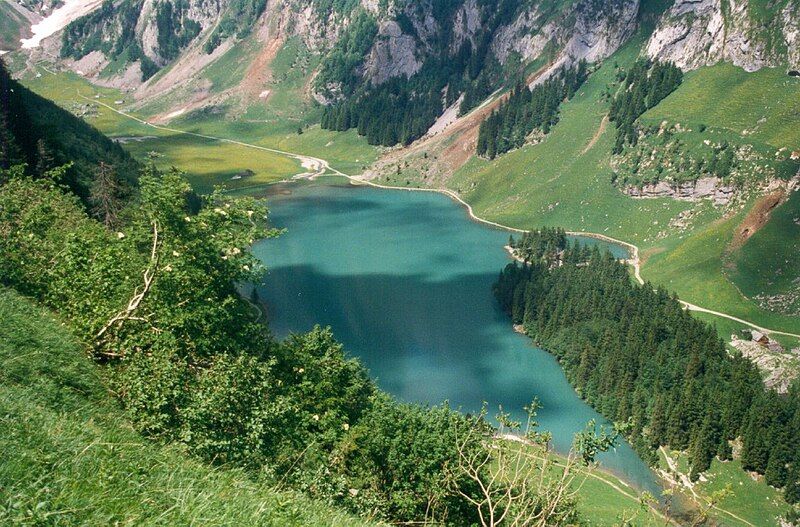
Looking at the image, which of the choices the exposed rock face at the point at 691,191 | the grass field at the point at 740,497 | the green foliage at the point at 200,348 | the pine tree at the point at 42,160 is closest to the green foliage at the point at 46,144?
the pine tree at the point at 42,160

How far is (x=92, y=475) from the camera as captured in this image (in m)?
9.47

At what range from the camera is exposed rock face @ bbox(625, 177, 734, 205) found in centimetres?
13525

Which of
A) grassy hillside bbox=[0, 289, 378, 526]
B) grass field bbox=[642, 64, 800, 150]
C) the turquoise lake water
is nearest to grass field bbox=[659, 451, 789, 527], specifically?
the turquoise lake water

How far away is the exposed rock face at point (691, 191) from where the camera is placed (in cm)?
13525

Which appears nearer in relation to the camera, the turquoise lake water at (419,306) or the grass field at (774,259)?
the turquoise lake water at (419,306)

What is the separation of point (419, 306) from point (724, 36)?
119417mm

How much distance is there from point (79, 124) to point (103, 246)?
120035 mm

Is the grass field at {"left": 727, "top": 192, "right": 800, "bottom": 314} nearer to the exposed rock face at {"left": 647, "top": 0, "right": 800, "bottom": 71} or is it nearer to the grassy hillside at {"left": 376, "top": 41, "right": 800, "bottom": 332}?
the grassy hillside at {"left": 376, "top": 41, "right": 800, "bottom": 332}

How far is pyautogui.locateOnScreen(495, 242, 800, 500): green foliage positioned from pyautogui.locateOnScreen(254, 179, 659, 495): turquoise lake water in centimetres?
308

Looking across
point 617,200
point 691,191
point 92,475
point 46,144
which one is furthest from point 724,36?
point 92,475

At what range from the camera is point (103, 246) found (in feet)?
74.5

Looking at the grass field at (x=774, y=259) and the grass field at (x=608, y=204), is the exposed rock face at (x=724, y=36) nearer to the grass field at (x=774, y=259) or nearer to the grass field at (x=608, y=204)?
the grass field at (x=608, y=204)

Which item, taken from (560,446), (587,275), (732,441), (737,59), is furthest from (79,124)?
(737,59)

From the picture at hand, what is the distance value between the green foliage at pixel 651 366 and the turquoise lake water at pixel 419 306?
3080 mm
